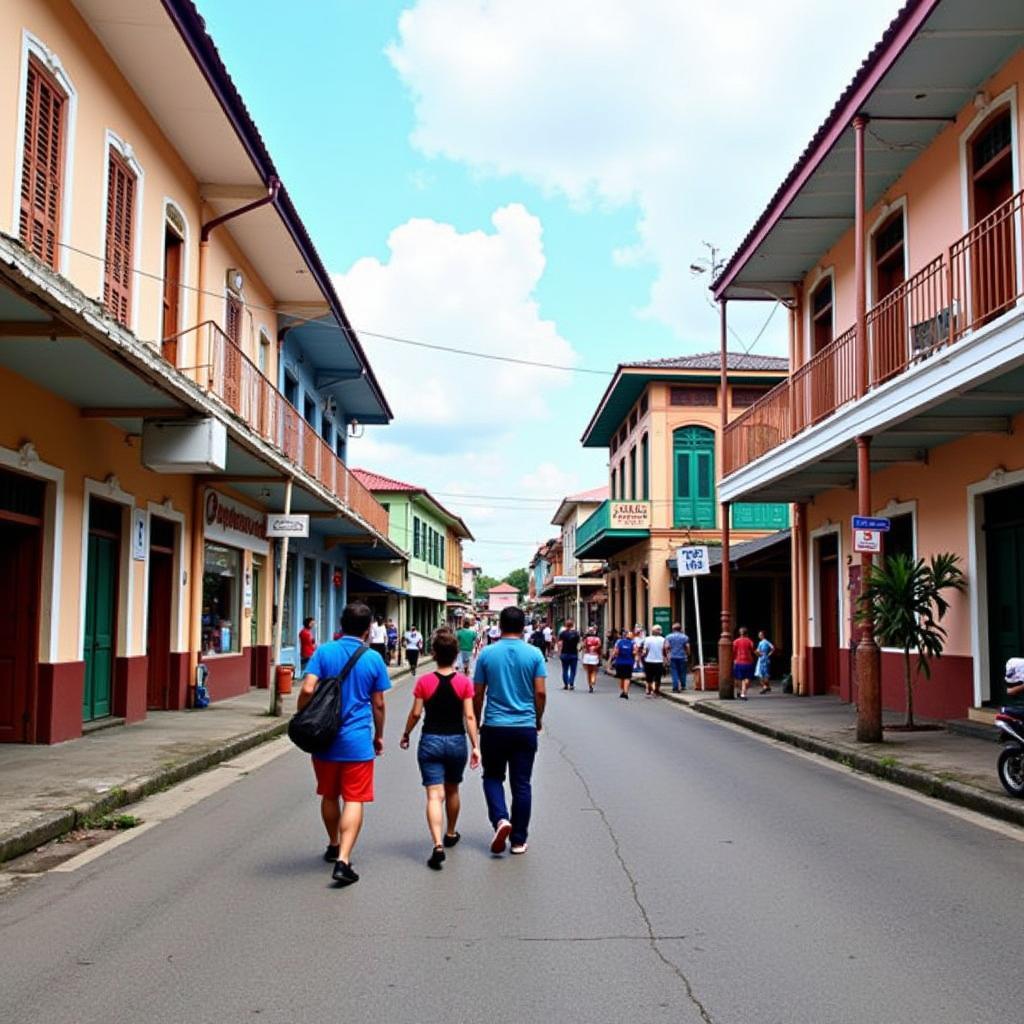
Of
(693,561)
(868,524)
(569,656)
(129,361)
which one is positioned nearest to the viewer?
(129,361)

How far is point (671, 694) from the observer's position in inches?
935

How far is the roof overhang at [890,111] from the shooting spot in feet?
38.2

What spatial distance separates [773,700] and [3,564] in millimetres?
13763

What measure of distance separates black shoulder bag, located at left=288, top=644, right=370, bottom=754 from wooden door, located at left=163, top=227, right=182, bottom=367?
9702 millimetres

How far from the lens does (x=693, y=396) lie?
117ft

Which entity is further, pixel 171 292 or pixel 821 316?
pixel 821 316

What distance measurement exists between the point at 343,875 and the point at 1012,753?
18.7ft

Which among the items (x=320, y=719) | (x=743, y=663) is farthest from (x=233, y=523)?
(x=320, y=719)

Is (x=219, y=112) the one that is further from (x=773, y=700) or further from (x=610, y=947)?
(x=773, y=700)

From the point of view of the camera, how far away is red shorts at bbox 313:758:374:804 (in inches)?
262

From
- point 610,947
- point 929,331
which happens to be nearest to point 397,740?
point 929,331

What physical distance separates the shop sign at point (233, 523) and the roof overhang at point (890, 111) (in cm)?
1003

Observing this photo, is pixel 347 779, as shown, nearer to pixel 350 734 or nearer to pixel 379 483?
pixel 350 734

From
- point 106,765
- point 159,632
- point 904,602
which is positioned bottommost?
point 106,765
